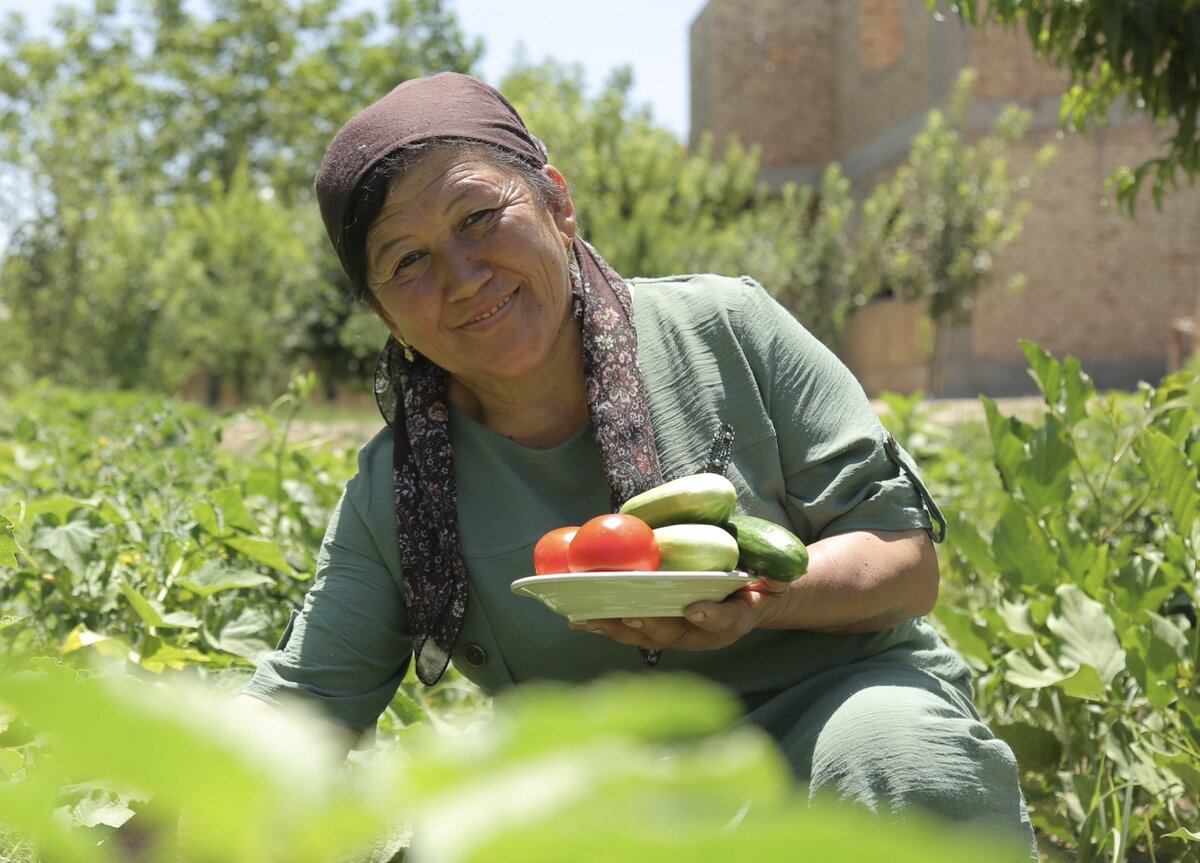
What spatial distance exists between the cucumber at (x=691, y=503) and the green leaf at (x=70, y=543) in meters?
1.21

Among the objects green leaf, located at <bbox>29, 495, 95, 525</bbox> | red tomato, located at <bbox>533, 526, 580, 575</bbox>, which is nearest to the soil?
green leaf, located at <bbox>29, 495, 95, 525</bbox>

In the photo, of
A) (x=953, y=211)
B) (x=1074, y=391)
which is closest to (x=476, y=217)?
(x=1074, y=391)

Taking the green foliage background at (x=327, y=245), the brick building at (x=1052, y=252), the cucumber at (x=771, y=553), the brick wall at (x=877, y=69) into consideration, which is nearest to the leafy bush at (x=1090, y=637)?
the cucumber at (x=771, y=553)

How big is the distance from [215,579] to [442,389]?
2.12 ft

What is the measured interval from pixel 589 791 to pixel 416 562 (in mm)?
1903

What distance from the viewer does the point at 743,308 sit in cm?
222

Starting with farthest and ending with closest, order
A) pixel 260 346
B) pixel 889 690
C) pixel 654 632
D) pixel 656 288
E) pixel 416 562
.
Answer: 1. pixel 260 346
2. pixel 656 288
3. pixel 416 562
4. pixel 889 690
5. pixel 654 632

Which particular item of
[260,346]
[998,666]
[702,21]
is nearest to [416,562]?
[998,666]

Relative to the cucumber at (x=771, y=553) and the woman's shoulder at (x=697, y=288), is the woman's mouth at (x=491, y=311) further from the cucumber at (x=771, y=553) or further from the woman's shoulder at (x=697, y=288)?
the cucumber at (x=771, y=553)

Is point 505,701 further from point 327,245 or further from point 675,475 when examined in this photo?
point 327,245

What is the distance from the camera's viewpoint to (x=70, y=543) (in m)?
2.58

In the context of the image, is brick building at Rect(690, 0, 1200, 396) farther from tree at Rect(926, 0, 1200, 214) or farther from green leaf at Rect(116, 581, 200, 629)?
green leaf at Rect(116, 581, 200, 629)

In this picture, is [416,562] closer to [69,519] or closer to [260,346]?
[69,519]

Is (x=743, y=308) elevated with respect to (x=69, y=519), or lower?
elevated
